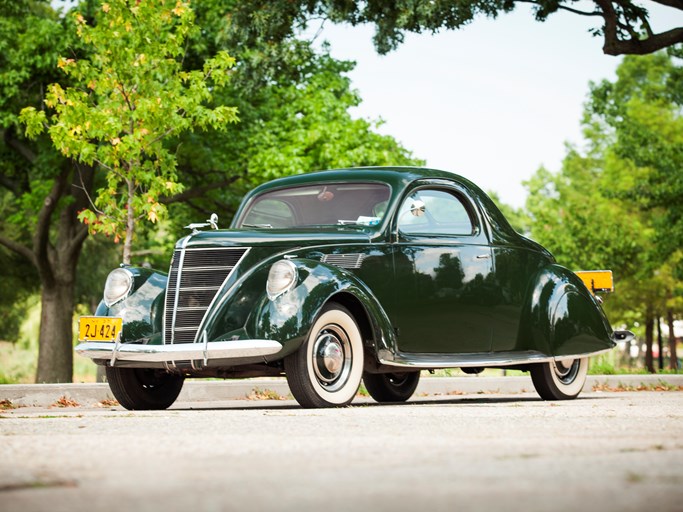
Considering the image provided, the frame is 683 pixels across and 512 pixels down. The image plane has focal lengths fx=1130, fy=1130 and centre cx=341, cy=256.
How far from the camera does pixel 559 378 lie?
10898 mm

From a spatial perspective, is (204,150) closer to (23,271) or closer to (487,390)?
(23,271)

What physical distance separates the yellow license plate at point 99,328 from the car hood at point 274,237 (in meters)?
0.82

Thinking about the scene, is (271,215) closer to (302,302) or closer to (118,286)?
(118,286)

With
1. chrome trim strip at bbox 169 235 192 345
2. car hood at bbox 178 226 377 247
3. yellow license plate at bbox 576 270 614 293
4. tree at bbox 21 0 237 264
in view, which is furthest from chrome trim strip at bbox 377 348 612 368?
tree at bbox 21 0 237 264

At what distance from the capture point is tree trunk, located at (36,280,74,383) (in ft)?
76.6

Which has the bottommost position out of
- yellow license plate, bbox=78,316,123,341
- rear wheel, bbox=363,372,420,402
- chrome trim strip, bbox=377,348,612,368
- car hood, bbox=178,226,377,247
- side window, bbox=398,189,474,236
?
rear wheel, bbox=363,372,420,402

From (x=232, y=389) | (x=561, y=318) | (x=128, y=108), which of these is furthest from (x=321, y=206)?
(x=128, y=108)

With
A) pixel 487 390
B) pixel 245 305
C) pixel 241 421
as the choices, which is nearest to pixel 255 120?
pixel 487 390

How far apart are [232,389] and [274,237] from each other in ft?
13.2

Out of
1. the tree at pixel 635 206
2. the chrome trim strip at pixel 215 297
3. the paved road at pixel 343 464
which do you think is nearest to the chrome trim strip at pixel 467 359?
the chrome trim strip at pixel 215 297

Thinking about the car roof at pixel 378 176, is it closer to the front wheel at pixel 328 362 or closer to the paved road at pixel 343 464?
the front wheel at pixel 328 362

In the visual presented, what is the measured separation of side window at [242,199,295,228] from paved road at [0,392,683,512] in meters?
Result: 3.17

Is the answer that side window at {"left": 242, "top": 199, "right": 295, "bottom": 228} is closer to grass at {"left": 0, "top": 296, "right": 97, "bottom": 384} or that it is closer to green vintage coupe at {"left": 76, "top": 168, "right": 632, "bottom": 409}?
green vintage coupe at {"left": 76, "top": 168, "right": 632, "bottom": 409}

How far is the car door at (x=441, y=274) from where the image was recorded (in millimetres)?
9539
